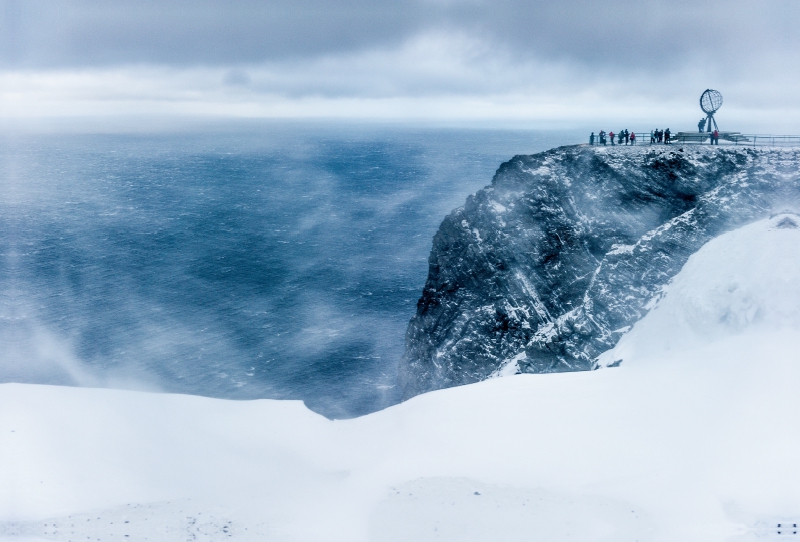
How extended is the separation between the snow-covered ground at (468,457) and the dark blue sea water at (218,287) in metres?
27.0

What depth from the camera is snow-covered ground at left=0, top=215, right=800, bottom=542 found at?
2258 centimetres

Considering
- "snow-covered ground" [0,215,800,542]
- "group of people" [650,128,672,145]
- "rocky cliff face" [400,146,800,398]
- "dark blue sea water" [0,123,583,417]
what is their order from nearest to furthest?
"snow-covered ground" [0,215,800,542], "rocky cliff face" [400,146,800,398], "group of people" [650,128,672,145], "dark blue sea water" [0,123,583,417]

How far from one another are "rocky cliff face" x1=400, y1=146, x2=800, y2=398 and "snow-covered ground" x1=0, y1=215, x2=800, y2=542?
13.1 m

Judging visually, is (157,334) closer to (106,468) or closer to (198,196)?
(106,468)

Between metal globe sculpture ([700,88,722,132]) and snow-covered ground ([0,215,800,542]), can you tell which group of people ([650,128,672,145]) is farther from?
snow-covered ground ([0,215,800,542])

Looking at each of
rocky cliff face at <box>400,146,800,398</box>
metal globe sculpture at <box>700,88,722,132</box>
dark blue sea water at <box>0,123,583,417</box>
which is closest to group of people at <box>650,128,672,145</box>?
rocky cliff face at <box>400,146,800,398</box>

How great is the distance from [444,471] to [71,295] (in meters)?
70.4

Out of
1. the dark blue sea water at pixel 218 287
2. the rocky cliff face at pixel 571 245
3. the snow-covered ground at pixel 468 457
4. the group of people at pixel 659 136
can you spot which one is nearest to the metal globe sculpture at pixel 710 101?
the group of people at pixel 659 136

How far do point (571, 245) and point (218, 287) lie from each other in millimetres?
51458

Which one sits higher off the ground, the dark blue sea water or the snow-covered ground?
the snow-covered ground

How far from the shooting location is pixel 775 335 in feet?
109

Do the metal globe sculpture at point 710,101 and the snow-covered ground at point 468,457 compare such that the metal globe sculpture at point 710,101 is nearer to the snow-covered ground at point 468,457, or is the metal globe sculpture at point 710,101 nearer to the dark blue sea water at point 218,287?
the snow-covered ground at point 468,457

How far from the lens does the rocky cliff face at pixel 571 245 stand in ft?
165

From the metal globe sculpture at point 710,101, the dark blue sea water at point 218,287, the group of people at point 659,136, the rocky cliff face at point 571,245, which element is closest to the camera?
the rocky cliff face at point 571,245
